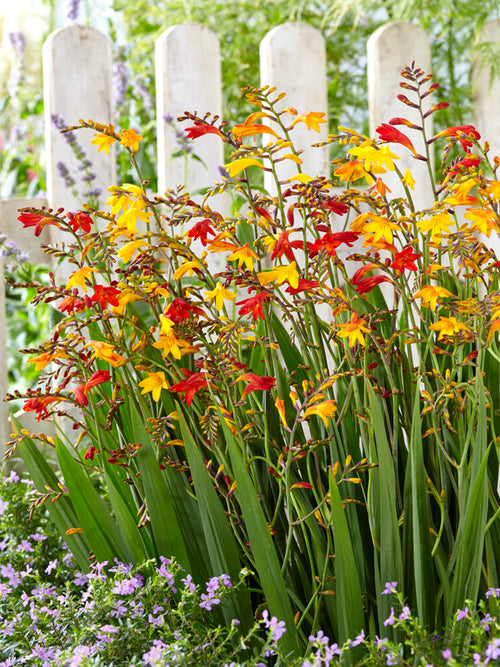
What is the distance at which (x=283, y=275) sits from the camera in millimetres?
708

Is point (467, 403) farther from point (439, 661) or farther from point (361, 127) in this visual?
point (361, 127)

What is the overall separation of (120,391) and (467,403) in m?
0.46

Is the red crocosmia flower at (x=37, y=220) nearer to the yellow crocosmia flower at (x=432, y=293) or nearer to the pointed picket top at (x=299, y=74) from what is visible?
the yellow crocosmia flower at (x=432, y=293)

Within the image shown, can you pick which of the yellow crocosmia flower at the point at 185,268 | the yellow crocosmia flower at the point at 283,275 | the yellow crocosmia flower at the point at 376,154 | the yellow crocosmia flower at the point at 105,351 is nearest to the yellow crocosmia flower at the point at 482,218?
the yellow crocosmia flower at the point at 376,154

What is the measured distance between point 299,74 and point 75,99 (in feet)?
1.69

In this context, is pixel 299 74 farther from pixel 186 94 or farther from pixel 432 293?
pixel 432 293

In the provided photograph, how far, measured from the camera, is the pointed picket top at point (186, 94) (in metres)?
1.46

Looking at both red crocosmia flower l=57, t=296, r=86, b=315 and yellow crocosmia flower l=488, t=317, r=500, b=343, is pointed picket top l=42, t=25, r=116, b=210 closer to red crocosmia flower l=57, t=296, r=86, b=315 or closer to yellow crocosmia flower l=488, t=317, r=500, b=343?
red crocosmia flower l=57, t=296, r=86, b=315

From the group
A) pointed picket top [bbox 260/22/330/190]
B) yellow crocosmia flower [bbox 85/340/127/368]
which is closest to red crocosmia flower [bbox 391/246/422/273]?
yellow crocosmia flower [bbox 85/340/127/368]

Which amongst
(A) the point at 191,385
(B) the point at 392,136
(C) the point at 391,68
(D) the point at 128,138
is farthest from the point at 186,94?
(A) the point at 191,385

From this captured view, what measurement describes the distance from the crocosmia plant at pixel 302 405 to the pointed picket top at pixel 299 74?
28.8 inches

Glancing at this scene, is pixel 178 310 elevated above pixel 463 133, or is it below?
below

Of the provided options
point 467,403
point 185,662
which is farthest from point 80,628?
point 467,403

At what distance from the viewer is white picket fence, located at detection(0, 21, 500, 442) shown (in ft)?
4.76
